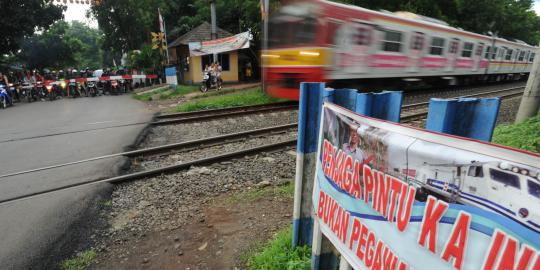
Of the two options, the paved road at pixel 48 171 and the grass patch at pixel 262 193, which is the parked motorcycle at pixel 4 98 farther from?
the grass patch at pixel 262 193

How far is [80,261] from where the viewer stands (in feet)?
9.27

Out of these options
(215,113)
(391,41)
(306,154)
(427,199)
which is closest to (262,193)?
(306,154)

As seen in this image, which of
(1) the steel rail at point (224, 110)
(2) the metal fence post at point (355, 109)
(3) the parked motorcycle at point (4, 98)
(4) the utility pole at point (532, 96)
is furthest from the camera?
(3) the parked motorcycle at point (4, 98)

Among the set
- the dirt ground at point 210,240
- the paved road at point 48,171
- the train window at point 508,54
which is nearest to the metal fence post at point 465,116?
the dirt ground at point 210,240

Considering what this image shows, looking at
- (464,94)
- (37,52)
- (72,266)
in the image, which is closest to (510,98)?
(464,94)

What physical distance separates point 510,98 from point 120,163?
47.0ft

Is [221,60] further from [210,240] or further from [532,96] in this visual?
[210,240]

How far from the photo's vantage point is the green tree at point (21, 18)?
21.4m

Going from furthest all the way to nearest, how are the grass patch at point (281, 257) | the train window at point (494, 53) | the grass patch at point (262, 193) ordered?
1. the train window at point (494, 53)
2. the grass patch at point (262, 193)
3. the grass patch at point (281, 257)

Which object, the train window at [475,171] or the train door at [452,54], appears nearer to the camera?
the train window at [475,171]

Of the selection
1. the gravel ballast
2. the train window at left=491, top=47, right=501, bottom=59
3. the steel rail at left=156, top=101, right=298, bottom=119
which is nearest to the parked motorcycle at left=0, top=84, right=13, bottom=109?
the steel rail at left=156, top=101, right=298, bottom=119

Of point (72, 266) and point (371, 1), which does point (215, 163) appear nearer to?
point (72, 266)

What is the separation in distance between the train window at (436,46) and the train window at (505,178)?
41.8ft

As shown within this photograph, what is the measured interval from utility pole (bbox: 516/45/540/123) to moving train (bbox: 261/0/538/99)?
4496 mm
